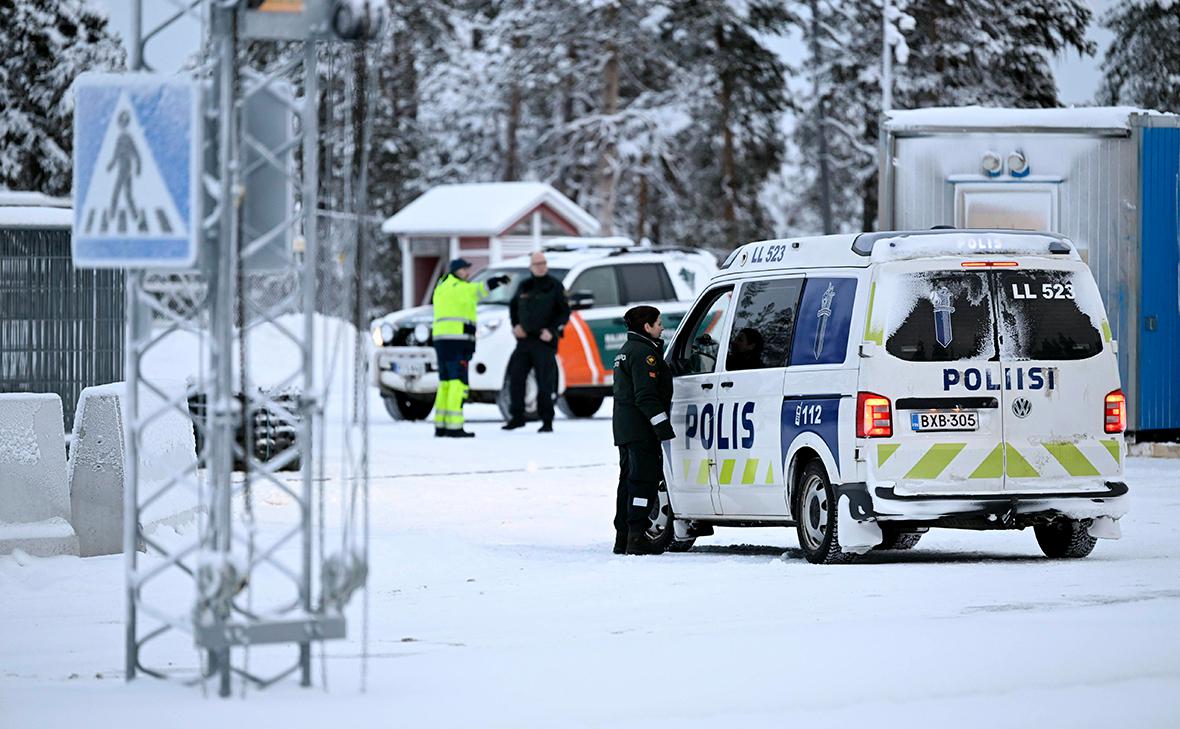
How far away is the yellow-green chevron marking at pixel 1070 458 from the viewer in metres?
11.5

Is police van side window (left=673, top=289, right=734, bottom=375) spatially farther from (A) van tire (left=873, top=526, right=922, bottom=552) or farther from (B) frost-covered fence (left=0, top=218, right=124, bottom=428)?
(B) frost-covered fence (left=0, top=218, right=124, bottom=428)

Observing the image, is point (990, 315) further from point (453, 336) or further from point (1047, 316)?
point (453, 336)

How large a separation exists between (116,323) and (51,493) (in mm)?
1865

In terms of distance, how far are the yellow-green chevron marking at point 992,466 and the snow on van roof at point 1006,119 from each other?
7.41 metres

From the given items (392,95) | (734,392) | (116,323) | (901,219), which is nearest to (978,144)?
(901,219)

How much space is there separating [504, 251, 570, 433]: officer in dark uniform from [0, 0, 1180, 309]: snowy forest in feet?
86.8

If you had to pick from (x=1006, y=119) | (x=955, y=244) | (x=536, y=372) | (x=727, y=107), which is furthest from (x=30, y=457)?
(x=727, y=107)

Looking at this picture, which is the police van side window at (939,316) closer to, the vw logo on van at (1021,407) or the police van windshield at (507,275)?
the vw logo on van at (1021,407)

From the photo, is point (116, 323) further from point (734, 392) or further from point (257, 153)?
point (257, 153)

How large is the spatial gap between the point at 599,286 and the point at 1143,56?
37670 mm

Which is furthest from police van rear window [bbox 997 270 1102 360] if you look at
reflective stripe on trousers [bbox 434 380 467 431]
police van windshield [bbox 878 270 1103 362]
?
reflective stripe on trousers [bbox 434 380 467 431]

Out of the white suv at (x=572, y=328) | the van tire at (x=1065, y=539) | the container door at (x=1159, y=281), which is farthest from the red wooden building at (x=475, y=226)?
Result: the van tire at (x=1065, y=539)

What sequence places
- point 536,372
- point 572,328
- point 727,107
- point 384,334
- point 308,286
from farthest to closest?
point 727,107, point 384,334, point 572,328, point 536,372, point 308,286

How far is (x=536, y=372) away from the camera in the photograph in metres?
23.0
